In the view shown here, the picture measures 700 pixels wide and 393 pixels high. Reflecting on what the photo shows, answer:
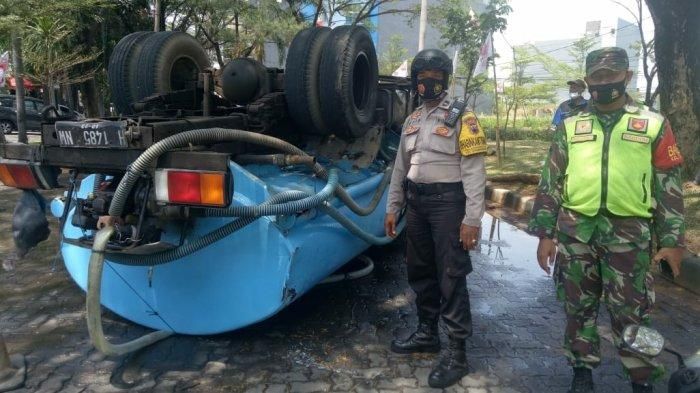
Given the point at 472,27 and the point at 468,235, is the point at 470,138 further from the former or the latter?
the point at 472,27

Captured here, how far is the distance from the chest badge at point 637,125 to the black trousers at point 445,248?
876 mm

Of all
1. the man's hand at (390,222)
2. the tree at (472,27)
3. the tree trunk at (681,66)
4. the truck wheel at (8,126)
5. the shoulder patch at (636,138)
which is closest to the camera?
the shoulder patch at (636,138)

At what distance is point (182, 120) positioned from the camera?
3.02 m

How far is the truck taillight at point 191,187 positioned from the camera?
244 cm

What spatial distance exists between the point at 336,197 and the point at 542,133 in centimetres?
2025

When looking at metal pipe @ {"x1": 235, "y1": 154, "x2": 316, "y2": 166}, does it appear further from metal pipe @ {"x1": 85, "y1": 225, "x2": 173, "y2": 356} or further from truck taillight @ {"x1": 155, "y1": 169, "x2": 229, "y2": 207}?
metal pipe @ {"x1": 85, "y1": 225, "x2": 173, "y2": 356}

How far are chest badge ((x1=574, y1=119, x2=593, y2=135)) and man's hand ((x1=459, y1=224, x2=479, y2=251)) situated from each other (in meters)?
0.67

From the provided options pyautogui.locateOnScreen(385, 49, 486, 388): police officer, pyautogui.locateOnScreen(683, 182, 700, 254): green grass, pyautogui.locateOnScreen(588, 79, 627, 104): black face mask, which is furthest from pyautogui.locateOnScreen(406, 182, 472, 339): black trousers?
pyautogui.locateOnScreen(683, 182, 700, 254): green grass

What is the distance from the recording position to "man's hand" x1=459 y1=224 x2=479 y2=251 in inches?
109

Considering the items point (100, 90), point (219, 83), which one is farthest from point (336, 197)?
point (100, 90)

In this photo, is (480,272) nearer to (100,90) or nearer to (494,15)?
(494,15)

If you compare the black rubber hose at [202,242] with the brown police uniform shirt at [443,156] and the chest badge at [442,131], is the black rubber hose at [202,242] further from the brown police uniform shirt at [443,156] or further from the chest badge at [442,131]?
the chest badge at [442,131]

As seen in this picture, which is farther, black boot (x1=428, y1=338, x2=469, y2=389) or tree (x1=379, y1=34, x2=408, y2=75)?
tree (x1=379, y1=34, x2=408, y2=75)

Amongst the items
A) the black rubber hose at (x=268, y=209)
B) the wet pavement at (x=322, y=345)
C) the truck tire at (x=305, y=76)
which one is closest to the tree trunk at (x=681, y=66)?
the wet pavement at (x=322, y=345)
